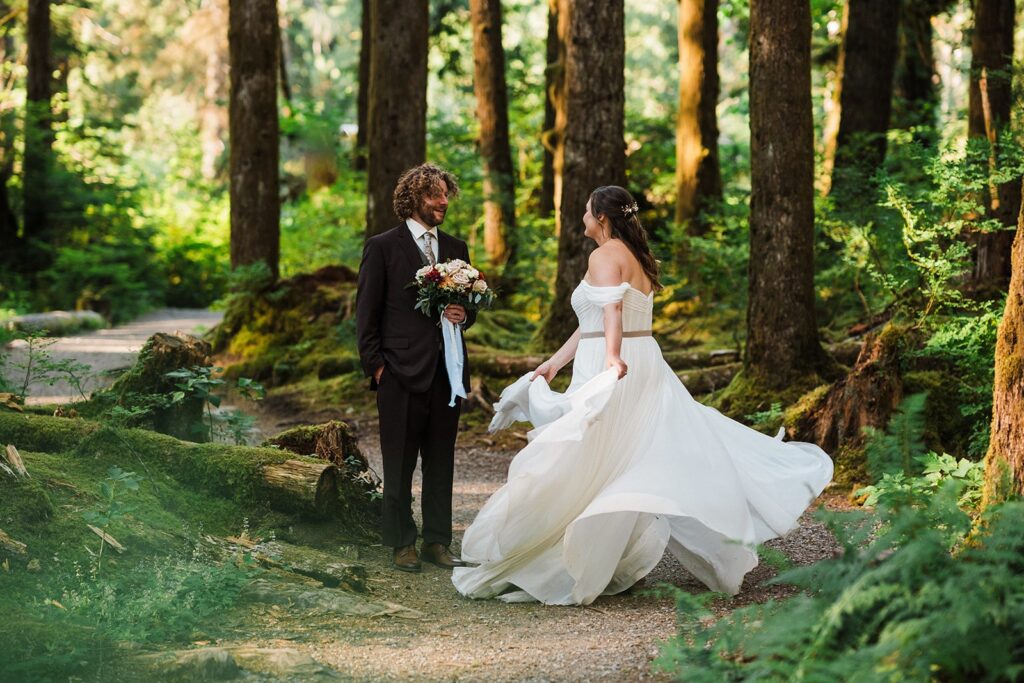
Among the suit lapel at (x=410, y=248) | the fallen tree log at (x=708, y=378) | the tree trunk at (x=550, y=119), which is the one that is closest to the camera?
the suit lapel at (x=410, y=248)

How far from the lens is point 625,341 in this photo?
705cm

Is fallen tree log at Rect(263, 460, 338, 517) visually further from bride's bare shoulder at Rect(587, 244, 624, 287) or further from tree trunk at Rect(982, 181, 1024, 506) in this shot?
tree trunk at Rect(982, 181, 1024, 506)

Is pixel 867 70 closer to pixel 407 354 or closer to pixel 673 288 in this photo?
pixel 673 288

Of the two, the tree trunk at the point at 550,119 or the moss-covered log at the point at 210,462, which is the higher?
the tree trunk at the point at 550,119

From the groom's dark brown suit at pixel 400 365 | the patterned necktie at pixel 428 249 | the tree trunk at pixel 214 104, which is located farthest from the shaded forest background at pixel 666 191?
the patterned necktie at pixel 428 249

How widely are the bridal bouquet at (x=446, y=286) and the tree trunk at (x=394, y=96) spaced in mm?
7548

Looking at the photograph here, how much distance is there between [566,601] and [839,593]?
2481 mm

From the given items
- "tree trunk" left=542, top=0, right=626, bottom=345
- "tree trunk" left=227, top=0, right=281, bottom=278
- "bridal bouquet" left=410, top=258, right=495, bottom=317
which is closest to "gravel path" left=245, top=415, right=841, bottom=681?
"bridal bouquet" left=410, top=258, right=495, bottom=317

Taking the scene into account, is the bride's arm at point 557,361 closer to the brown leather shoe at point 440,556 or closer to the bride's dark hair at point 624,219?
the bride's dark hair at point 624,219

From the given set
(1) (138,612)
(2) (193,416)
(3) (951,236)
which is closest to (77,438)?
(2) (193,416)

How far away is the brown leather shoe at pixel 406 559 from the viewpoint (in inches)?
284

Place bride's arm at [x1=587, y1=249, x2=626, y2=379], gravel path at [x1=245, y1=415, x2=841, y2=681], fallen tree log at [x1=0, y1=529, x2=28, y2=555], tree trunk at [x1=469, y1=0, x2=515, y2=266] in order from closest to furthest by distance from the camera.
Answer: gravel path at [x1=245, y1=415, x2=841, y2=681] < fallen tree log at [x1=0, y1=529, x2=28, y2=555] < bride's arm at [x1=587, y1=249, x2=626, y2=379] < tree trunk at [x1=469, y1=0, x2=515, y2=266]

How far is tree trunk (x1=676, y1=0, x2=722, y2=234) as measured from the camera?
1909 centimetres

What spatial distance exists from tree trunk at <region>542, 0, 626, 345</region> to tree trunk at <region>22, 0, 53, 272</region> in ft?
57.1
